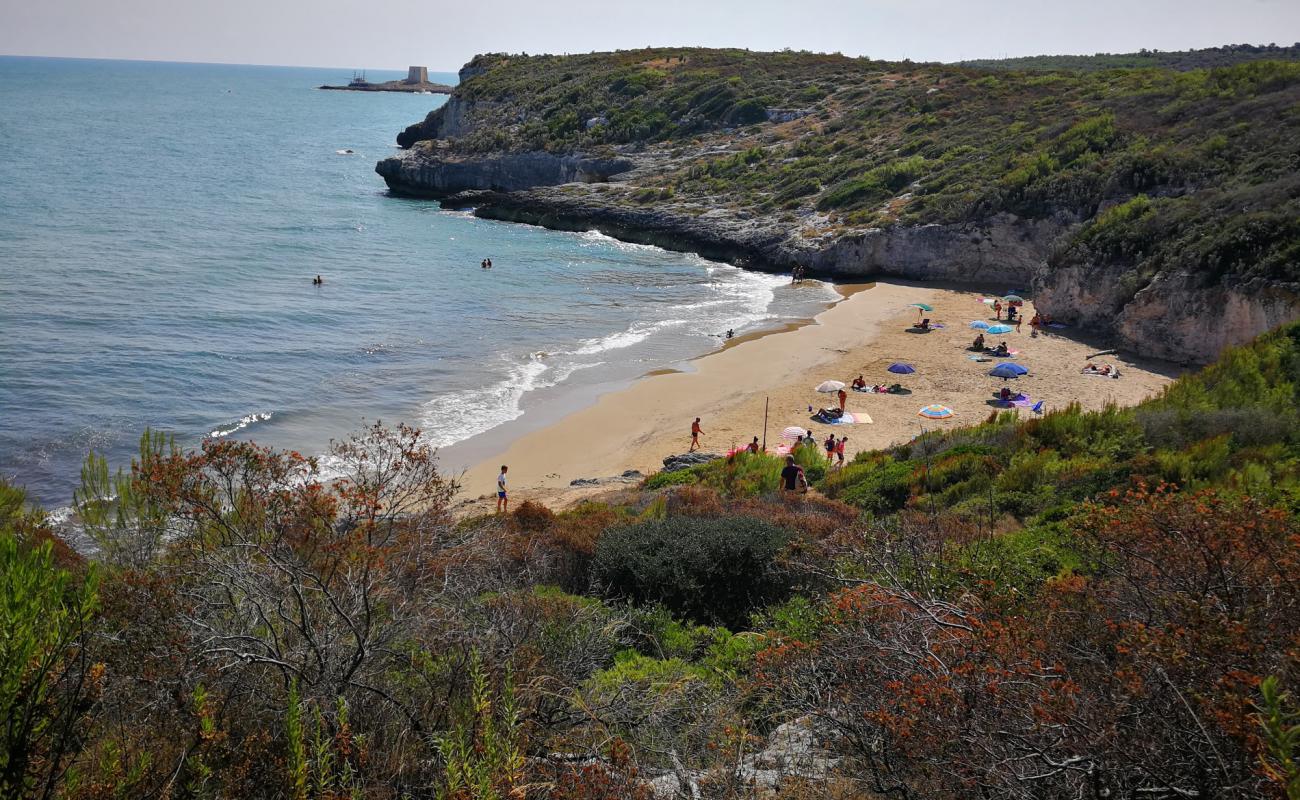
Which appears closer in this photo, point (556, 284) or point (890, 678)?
point (890, 678)

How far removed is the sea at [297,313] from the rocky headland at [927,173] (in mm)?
4683

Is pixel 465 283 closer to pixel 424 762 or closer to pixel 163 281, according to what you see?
pixel 163 281

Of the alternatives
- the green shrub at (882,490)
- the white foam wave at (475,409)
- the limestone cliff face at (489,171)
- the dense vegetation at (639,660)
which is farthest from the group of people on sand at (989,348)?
the limestone cliff face at (489,171)

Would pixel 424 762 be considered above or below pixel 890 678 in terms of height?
below

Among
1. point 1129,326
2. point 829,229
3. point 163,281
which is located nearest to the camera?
point 1129,326

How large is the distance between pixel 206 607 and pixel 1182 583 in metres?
6.68

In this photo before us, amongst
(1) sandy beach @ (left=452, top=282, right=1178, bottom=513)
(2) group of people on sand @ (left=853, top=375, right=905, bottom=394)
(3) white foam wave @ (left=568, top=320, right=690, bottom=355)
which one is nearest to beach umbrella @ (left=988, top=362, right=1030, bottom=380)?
(1) sandy beach @ (left=452, top=282, right=1178, bottom=513)

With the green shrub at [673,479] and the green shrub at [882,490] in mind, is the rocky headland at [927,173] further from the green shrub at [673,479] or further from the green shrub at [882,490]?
the green shrub at [673,479]

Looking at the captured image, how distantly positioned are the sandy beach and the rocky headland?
10.1 ft

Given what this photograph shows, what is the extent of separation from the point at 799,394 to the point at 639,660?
1886 centimetres

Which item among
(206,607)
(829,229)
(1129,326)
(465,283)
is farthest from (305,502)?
(829,229)

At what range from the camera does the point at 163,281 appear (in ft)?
117

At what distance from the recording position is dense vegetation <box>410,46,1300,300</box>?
30547 mm

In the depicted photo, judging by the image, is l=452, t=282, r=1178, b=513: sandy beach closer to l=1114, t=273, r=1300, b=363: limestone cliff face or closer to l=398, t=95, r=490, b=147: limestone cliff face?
l=1114, t=273, r=1300, b=363: limestone cliff face
